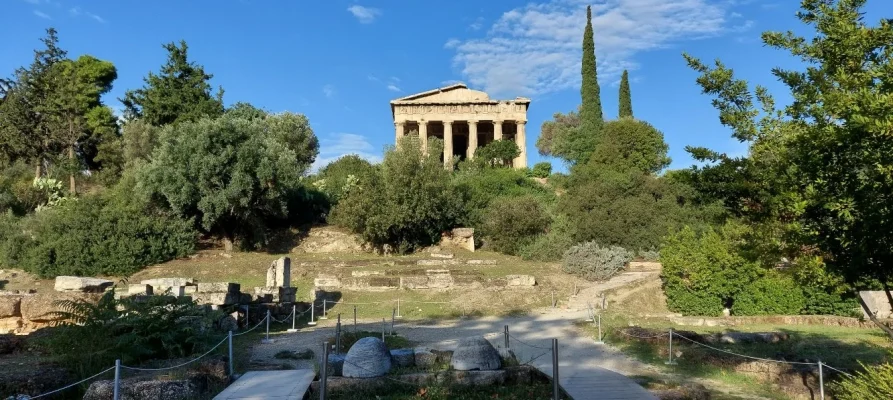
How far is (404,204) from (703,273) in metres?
15.0

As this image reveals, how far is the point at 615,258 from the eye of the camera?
2439cm

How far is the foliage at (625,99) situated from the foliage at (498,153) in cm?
935

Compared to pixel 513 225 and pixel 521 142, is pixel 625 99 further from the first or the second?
pixel 513 225

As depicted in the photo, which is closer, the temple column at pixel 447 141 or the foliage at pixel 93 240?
the foliage at pixel 93 240

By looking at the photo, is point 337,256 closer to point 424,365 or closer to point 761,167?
point 424,365

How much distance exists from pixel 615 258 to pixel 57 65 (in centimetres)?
3930

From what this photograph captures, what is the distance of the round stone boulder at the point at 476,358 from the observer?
844 cm

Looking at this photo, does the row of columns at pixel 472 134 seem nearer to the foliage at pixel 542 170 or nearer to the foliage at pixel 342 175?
the foliage at pixel 542 170

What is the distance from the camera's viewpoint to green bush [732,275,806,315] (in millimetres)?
17375

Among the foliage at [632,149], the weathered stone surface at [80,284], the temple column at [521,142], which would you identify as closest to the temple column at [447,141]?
the temple column at [521,142]

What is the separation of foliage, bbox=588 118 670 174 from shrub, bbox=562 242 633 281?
42.4 ft

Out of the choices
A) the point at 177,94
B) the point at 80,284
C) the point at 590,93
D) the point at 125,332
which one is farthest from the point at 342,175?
the point at 125,332

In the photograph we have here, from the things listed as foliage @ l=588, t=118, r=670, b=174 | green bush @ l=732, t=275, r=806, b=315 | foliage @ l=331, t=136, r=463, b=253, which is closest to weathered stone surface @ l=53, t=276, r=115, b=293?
foliage @ l=331, t=136, r=463, b=253

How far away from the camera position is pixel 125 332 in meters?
9.45
